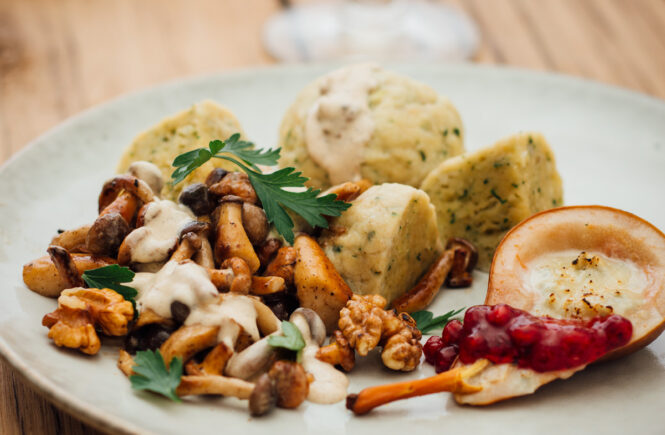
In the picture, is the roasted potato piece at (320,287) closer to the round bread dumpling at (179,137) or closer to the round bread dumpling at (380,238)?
the round bread dumpling at (380,238)

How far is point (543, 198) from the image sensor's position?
11.8 feet

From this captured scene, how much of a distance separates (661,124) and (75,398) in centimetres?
363

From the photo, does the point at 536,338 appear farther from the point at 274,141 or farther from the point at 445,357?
the point at 274,141

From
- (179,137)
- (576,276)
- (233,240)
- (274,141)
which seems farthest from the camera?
(274,141)

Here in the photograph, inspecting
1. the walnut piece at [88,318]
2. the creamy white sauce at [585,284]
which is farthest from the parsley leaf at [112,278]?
the creamy white sauce at [585,284]

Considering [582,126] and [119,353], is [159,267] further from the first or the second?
[582,126]

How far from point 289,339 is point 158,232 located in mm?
776

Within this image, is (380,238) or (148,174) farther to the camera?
(148,174)

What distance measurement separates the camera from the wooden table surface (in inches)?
215

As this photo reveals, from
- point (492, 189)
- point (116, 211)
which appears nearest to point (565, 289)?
point (492, 189)

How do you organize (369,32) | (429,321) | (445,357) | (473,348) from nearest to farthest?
(473,348), (445,357), (429,321), (369,32)

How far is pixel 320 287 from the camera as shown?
2.97 m

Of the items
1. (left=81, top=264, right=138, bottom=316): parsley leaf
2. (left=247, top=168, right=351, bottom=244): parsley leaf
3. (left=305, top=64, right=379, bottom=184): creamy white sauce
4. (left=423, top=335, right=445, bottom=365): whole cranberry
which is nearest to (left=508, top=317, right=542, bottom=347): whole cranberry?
(left=423, top=335, right=445, bottom=365): whole cranberry

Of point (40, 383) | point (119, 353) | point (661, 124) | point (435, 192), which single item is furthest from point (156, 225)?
point (661, 124)
